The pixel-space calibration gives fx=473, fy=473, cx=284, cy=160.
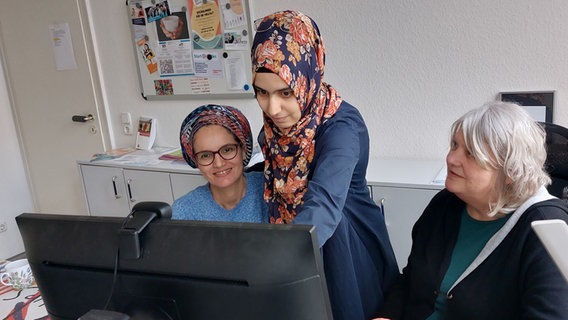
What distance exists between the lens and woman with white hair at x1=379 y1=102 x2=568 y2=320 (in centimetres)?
95

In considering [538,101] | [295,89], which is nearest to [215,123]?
[295,89]

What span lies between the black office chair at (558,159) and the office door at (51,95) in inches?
120

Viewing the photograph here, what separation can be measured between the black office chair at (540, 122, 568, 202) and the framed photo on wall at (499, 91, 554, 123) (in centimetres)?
87

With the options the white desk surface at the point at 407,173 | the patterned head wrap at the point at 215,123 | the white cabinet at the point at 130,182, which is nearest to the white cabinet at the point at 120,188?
the white cabinet at the point at 130,182

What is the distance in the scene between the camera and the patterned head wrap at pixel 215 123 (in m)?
1.42

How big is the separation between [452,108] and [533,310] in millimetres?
1466

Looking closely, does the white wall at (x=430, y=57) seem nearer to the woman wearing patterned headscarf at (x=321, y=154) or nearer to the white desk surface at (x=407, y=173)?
the white desk surface at (x=407, y=173)

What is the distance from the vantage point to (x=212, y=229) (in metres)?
0.62

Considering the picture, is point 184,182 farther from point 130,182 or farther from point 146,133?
point 146,133

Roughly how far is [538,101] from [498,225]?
1.18 metres

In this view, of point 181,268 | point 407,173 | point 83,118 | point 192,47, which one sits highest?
point 192,47

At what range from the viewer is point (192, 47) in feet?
9.66

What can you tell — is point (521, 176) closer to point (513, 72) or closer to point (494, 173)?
point (494, 173)

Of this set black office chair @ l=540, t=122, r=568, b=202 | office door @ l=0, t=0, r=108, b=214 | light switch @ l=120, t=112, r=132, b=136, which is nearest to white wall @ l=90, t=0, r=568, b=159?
black office chair @ l=540, t=122, r=568, b=202
